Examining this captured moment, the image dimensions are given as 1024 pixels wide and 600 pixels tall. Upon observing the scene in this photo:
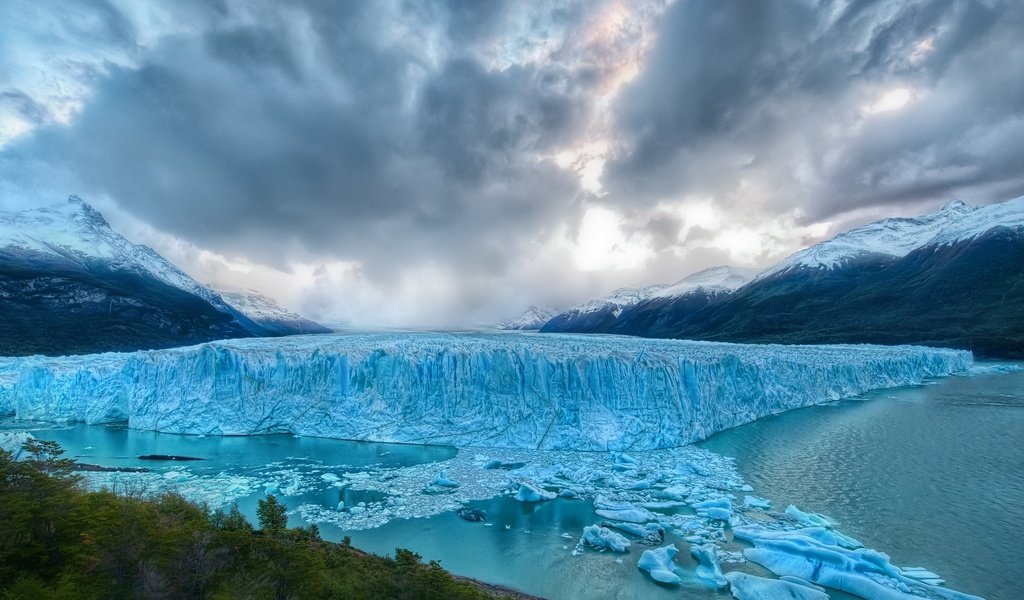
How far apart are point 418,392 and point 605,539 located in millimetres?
11613

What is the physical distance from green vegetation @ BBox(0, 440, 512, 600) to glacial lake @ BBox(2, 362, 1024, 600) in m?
3.31

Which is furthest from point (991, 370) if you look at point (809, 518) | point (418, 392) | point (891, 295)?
point (418, 392)

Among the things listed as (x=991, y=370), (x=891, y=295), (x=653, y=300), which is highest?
(x=653, y=300)

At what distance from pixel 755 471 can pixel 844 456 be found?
456cm

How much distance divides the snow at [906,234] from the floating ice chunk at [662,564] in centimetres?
12143

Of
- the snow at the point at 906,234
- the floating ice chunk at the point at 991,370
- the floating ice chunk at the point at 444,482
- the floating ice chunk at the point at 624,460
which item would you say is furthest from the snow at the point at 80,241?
the snow at the point at 906,234

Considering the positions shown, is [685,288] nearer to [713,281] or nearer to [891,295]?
[713,281]

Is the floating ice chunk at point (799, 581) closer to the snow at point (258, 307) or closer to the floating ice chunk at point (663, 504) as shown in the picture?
the floating ice chunk at point (663, 504)

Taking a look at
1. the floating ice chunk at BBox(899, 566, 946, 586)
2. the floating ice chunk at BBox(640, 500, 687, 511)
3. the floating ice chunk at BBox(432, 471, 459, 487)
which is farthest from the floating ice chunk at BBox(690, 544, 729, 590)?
the floating ice chunk at BBox(432, 471, 459, 487)

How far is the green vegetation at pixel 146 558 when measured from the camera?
17.1 ft

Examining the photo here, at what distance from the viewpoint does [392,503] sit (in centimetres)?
1256

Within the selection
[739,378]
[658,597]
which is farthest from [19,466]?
[739,378]

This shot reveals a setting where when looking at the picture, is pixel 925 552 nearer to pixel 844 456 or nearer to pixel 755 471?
pixel 755 471

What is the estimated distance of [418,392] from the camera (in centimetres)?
2008
